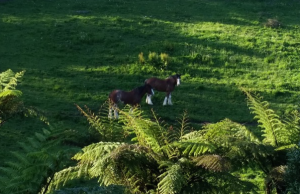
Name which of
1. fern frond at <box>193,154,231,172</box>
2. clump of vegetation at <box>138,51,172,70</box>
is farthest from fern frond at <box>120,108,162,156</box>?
clump of vegetation at <box>138,51,172,70</box>

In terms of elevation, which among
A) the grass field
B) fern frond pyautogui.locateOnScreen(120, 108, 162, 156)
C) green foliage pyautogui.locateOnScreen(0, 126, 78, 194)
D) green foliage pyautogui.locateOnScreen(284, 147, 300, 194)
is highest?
green foliage pyautogui.locateOnScreen(0, 126, 78, 194)

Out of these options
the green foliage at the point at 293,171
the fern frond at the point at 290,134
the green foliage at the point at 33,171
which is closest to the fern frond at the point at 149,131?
the green foliage at the point at 293,171

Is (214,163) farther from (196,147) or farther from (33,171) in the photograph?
(33,171)

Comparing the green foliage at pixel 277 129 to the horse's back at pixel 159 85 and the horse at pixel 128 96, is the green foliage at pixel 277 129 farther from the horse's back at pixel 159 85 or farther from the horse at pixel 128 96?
the horse's back at pixel 159 85

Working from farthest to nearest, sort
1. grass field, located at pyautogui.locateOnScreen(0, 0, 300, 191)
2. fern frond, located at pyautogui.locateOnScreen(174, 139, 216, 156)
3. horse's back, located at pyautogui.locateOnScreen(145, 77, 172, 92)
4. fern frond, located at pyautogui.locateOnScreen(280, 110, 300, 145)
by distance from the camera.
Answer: horse's back, located at pyautogui.locateOnScreen(145, 77, 172, 92) < grass field, located at pyautogui.locateOnScreen(0, 0, 300, 191) < fern frond, located at pyautogui.locateOnScreen(280, 110, 300, 145) < fern frond, located at pyautogui.locateOnScreen(174, 139, 216, 156)

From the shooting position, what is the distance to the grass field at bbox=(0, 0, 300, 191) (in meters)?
18.4

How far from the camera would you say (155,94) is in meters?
19.6

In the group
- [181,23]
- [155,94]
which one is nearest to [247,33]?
[181,23]

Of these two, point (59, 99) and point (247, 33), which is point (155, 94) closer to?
point (59, 99)

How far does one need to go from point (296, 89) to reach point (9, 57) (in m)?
12.6

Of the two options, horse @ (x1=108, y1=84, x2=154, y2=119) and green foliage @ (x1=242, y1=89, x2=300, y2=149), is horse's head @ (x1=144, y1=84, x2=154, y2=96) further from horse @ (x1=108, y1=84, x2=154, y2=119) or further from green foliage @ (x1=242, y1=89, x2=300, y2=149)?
green foliage @ (x1=242, y1=89, x2=300, y2=149)

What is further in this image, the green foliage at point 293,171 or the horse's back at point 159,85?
the horse's back at point 159,85

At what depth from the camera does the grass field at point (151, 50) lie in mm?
18422

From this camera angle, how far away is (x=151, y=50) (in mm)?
24141
